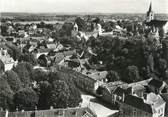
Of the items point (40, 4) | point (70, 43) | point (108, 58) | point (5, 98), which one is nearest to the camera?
point (40, 4)

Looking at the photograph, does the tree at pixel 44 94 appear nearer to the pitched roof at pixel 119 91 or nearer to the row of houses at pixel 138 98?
the row of houses at pixel 138 98

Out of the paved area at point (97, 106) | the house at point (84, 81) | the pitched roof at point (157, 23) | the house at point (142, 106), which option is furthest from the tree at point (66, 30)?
the house at point (142, 106)

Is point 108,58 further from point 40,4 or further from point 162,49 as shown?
point 40,4

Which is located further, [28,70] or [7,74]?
[28,70]

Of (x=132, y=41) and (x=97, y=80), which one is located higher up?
(x=132, y=41)

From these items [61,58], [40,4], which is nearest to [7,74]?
[40,4]

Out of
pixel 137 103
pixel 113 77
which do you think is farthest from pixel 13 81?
pixel 113 77
